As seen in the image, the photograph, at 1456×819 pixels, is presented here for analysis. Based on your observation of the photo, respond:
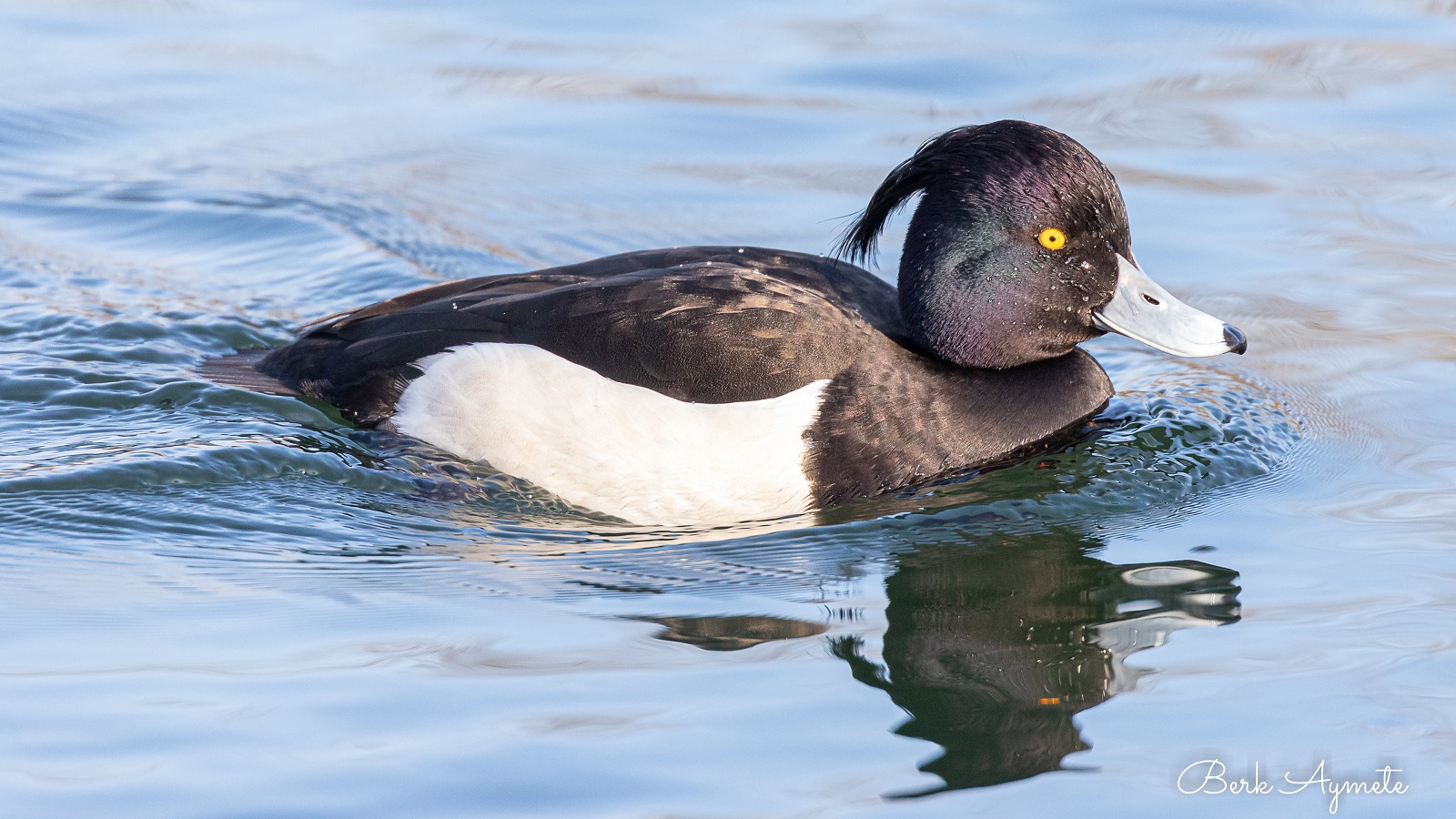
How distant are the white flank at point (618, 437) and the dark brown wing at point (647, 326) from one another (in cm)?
5

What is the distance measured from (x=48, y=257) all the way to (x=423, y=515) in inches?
124

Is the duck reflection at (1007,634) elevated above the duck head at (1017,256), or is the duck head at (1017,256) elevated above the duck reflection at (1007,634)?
the duck head at (1017,256)

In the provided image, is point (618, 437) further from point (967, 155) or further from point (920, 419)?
point (967, 155)

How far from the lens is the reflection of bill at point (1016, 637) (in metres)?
3.88

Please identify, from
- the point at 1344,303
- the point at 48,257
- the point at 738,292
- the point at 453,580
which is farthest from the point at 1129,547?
the point at 48,257

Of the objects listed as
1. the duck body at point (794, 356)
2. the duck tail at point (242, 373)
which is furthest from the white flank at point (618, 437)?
the duck tail at point (242, 373)

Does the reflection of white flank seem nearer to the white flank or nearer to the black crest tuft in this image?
the white flank

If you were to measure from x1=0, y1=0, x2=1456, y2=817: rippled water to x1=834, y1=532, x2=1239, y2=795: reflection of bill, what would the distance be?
0.06ft

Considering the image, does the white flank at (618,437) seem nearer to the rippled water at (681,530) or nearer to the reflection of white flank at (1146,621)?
the rippled water at (681,530)

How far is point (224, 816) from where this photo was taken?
11.5 feet

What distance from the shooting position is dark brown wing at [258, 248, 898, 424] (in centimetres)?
511

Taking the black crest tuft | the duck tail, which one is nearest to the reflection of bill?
the black crest tuft

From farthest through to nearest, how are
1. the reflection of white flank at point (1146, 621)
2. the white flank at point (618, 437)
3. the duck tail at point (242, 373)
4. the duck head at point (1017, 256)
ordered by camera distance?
the duck tail at point (242, 373), the duck head at point (1017, 256), the white flank at point (618, 437), the reflection of white flank at point (1146, 621)

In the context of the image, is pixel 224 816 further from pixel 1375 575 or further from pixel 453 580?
pixel 1375 575
